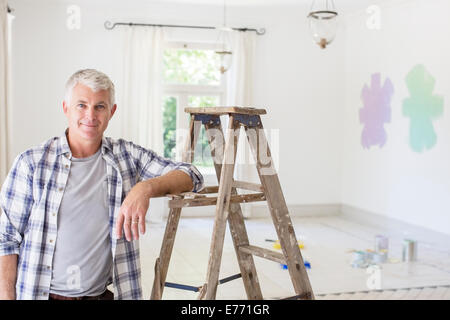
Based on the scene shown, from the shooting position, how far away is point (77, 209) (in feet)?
5.32

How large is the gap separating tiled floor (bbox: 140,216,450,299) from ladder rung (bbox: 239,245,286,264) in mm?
1327

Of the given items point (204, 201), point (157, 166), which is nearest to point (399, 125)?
point (204, 201)

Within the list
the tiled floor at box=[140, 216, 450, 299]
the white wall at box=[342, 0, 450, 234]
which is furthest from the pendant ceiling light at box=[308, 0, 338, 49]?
the tiled floor at box=[140, 216, 450, 299]

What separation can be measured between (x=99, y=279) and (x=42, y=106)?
5.44 m

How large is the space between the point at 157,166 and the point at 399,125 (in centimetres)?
503

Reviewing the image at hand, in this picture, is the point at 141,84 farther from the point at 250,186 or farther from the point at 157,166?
the point at 157,166

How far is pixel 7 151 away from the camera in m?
5.44

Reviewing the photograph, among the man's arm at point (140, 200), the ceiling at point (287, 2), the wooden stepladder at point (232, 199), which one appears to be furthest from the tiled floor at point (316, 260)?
the ceiling at point (287, 2)

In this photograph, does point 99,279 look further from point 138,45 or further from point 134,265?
point 138,45

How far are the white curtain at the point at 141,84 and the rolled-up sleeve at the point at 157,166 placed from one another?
5.04m

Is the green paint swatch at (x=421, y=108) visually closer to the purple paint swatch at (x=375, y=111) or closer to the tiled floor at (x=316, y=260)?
the purple paint swatch at (x=375, y=111)

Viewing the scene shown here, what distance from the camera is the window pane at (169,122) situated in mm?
7137

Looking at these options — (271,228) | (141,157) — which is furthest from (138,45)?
(141,157)

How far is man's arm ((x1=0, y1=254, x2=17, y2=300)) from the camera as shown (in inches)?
61.3
